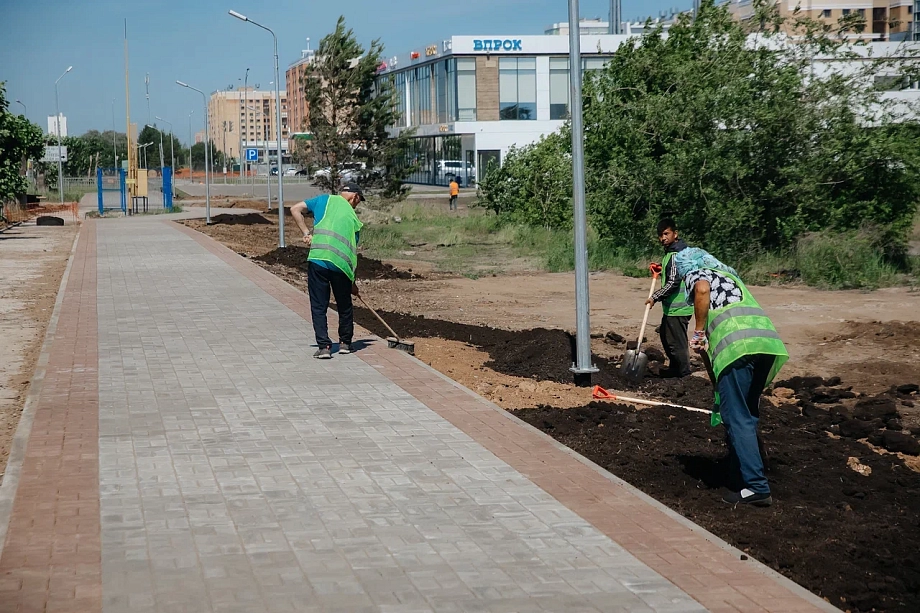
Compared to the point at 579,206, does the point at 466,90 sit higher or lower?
higher

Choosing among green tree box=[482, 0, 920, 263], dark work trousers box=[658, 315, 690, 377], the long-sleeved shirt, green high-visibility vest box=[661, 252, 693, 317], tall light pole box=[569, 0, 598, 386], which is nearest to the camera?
tall light pole box=[569, 0, 598, 386]

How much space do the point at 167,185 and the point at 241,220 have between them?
1218 centimetres

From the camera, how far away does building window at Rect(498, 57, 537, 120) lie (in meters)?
63.9

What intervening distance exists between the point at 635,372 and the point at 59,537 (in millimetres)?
5933

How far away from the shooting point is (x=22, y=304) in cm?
1731

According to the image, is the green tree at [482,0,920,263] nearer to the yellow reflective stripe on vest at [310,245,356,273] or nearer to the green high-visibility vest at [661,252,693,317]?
the green high-visibility vest at [661,252,693,317]

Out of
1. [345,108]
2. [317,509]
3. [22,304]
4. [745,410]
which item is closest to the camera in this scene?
[317,509]

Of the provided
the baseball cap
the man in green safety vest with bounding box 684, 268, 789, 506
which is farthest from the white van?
the man in green safety vest with bounding box 684, 268, 789, 506

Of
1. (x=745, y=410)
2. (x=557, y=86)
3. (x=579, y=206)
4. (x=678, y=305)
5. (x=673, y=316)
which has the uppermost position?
(x=557, y=86)

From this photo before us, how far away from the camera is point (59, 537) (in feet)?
17.3

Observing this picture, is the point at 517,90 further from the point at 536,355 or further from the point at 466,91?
the point at 536,355

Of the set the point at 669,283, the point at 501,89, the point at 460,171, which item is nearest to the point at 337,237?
the point at 669,283

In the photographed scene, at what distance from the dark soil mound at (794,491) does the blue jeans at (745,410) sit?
21 cm

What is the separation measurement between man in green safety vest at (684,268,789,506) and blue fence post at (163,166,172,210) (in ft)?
149
